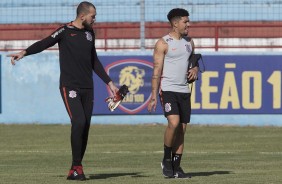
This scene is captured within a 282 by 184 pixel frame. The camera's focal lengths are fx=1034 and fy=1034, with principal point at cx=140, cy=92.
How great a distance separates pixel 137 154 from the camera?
16.1 m

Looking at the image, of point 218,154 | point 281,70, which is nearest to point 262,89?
point 281,70

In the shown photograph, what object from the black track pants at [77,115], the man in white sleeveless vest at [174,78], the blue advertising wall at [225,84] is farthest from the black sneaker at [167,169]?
the blue advertising wall at [225,84]

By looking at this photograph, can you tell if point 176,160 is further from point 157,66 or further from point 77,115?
point 77,115

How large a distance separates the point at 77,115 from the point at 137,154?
14.4 feet

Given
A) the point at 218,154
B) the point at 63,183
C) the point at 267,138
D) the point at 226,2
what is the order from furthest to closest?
the point at 226,2
the point at 267,138
the point at 218,154
the point at 63,183

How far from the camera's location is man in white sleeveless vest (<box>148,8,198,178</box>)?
12062mm

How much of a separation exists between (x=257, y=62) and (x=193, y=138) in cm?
405

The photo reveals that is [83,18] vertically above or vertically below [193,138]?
above

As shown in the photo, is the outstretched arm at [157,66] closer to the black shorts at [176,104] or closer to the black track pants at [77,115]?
the black shorts at [176,104]

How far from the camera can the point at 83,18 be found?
11812 millimetres

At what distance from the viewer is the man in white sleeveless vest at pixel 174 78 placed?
12062 millimetres

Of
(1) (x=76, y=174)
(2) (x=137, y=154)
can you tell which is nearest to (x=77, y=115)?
(1) (x=76, y=174)

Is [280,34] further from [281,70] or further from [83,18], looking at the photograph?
[83,18]

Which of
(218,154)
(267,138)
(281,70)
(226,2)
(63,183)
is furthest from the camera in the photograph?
(226,2)
